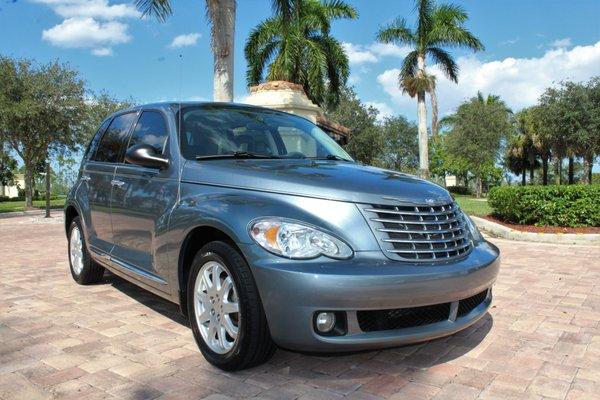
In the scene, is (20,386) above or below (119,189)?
below

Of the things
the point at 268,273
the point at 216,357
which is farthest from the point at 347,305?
the point at 216,357

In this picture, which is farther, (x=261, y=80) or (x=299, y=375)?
(x=261, y=80)

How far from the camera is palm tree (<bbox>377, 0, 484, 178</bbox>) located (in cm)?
2352

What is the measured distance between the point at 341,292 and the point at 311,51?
60.9ft

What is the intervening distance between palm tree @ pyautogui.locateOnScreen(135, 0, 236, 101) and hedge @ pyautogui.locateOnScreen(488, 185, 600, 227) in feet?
21.1

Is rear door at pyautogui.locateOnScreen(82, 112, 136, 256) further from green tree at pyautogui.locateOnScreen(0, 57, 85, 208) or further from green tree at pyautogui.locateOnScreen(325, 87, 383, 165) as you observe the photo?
green tree at pyautogui.locateOnScreen(325, 87, 383, 165)

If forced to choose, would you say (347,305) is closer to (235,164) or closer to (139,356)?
(235,164)

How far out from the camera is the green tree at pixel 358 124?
3901cm

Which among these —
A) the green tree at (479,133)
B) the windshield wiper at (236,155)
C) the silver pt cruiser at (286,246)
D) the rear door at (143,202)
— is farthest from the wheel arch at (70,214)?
the green tree at (479,133)

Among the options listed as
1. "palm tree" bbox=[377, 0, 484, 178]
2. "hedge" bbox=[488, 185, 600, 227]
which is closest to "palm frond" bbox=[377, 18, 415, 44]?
"palm tree" bbox=[377, 0, 484, 178]

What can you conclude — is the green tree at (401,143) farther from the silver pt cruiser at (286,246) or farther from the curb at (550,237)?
the silver pt cruiser at (286,246)

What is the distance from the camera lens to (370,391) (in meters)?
2.88

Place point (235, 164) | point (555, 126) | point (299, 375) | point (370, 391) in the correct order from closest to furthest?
point (370, 391) → point (299, 375) → point (235, 164) → point (555, 126)

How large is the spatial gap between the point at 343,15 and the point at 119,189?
21.8m
